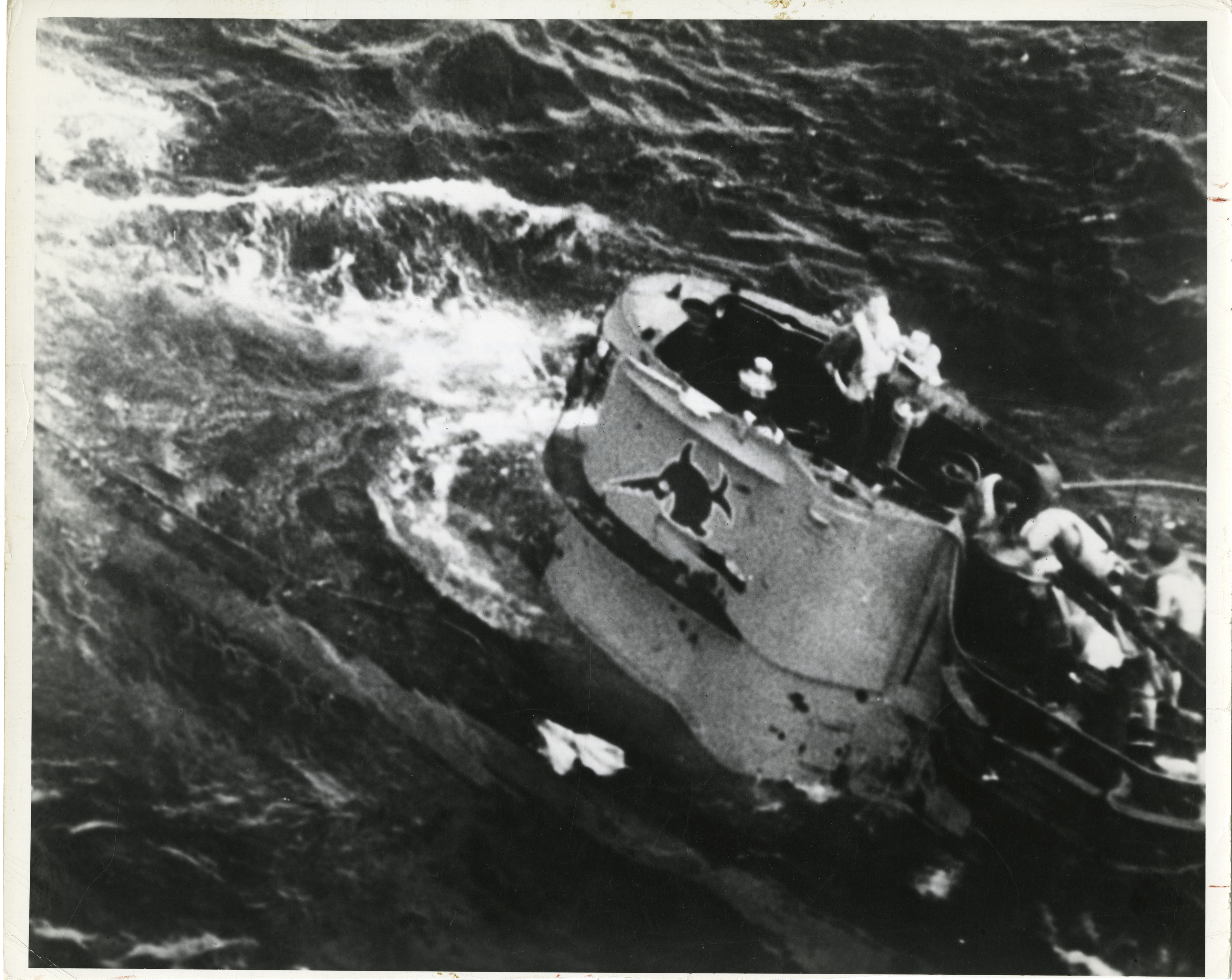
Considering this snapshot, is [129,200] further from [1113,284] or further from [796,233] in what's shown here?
[1113,284]

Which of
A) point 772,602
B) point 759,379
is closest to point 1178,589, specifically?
point 772,602

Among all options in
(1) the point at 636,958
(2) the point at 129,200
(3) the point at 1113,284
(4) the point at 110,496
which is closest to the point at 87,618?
(4) the point at 110,496

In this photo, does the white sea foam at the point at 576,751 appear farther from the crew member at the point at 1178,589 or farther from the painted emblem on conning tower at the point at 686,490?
the crew member at the point at 1178,589

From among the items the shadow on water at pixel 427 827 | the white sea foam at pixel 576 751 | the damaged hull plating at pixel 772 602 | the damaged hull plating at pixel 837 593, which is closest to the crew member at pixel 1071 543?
the damaged hull plating at pixel 837 593

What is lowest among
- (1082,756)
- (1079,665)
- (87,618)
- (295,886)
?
(295,886)

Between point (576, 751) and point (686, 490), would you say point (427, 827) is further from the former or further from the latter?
point (686, 490)

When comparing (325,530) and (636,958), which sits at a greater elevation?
(325,530)
